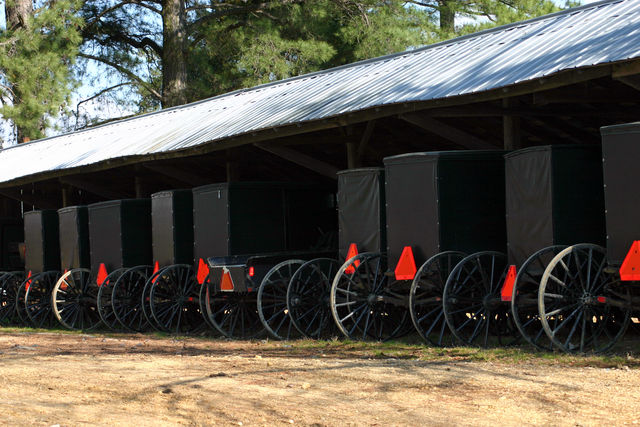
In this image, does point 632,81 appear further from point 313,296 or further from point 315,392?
point 313,296

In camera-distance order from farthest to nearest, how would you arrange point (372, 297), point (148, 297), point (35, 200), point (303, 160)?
point (35, 200) → point (148, 297) → point (303, 160) → point (372, 297)

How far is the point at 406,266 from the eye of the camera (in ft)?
36.9

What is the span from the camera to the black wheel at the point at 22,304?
62.4 ft

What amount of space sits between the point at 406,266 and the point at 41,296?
1025 cm

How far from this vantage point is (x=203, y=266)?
47.1 ft

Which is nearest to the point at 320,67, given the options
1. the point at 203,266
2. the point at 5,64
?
the point at 5,64

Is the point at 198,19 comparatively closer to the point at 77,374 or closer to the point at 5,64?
the point at 5,64

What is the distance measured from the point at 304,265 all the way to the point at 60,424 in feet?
20.5

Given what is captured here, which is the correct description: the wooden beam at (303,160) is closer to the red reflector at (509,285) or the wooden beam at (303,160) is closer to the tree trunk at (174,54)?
the red reflector at (509,285)

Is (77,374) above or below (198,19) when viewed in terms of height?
below

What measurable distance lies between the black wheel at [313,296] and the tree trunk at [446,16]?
17.8 meters

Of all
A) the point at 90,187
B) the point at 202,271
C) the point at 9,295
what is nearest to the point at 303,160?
the point at 202,271

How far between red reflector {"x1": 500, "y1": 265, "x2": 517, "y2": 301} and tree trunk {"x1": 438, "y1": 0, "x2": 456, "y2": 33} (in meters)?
20.3

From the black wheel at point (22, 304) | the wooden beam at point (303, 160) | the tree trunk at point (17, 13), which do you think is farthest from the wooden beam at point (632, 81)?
the tree trunk at point (17, 13)
